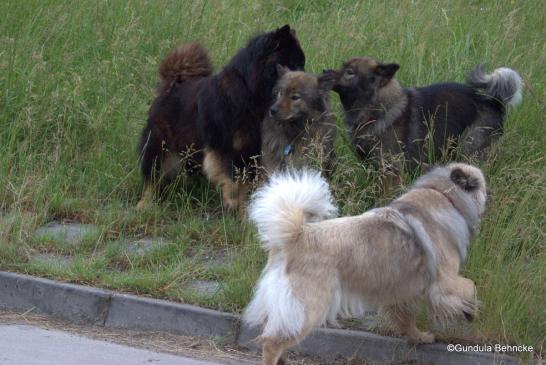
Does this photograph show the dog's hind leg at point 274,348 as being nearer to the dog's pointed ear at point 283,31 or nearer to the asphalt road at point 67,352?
the asphalt road at point 67,352

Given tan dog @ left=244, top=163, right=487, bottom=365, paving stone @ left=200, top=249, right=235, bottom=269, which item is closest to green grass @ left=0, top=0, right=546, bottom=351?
paving stone @ left=200, top=249, right=235, bottom=269

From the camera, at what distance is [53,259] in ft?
20.3

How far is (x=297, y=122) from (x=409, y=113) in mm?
916

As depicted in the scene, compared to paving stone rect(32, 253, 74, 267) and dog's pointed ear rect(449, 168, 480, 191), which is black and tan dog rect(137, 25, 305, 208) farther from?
dog's pointed ear rect(449, 168, 480, 191)

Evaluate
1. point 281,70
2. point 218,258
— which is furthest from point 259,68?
point 218,258

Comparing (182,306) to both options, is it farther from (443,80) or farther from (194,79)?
(443,80)

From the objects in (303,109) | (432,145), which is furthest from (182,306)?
(432,145)

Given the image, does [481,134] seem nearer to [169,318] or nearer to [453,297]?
[453,297]

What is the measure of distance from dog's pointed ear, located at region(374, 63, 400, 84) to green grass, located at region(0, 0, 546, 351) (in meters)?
0.67

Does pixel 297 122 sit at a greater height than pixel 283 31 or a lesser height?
lesser

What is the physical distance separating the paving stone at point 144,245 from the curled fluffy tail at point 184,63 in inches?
66.1

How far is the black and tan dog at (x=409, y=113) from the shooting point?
690cm

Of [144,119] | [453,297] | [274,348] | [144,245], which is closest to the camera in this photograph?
[274,348]

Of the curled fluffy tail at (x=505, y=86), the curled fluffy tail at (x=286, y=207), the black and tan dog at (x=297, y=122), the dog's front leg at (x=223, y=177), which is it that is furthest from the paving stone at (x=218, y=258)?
the curled fluffy tail at (x=505, y=86)
